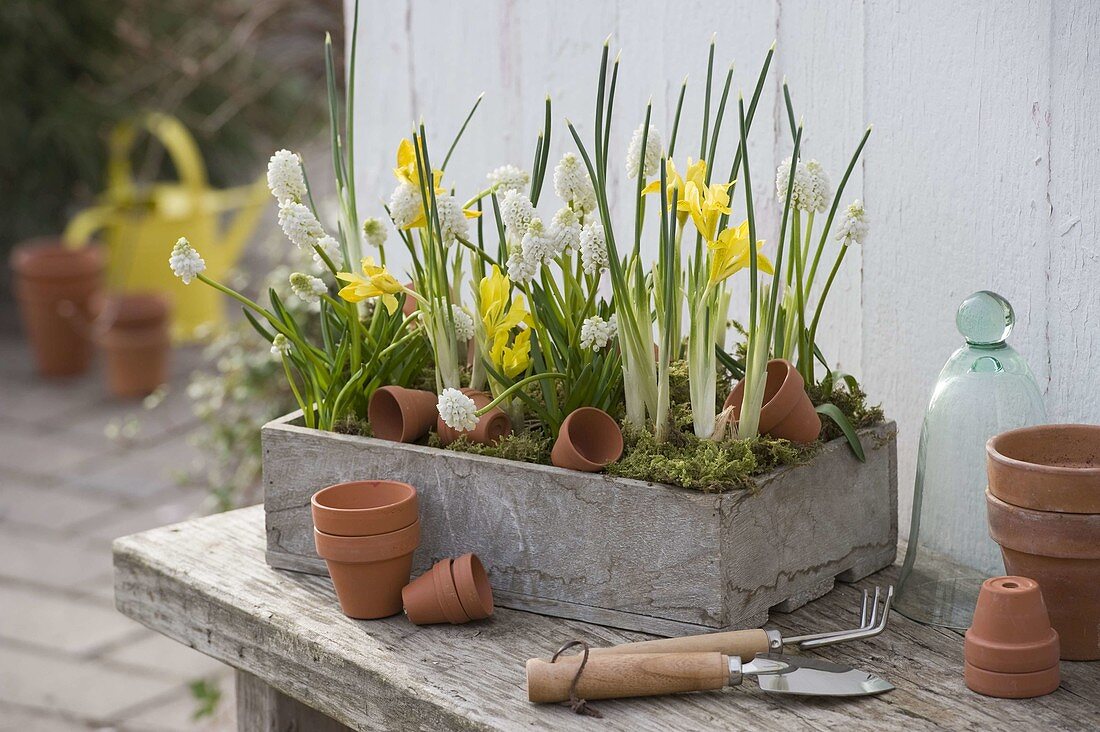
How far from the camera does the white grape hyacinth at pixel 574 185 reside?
3.50 ft

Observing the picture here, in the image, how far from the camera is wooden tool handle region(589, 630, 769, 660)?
0.92 metres

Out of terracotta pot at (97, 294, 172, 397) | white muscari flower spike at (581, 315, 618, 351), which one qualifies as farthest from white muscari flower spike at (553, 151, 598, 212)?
terracotta pot at (97, 294, 172, 397)

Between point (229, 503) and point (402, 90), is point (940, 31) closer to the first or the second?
point (402, 90)

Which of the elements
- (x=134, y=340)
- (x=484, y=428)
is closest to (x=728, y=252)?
(x=484, y=428)

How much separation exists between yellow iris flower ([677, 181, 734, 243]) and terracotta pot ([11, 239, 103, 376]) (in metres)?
3.52

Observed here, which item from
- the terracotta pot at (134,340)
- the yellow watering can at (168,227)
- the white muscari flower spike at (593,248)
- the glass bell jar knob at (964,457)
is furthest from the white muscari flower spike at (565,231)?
the yellow watering can at (168,227)

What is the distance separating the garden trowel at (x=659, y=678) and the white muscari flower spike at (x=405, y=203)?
0.40 metres

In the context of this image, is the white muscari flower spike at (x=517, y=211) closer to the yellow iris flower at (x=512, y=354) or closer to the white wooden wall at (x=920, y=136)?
the yellow iris flower at (x=512, y=354)

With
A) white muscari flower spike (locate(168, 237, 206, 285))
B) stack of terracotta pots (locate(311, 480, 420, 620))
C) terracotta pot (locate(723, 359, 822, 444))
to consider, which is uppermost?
white muscari flower spike (locate(168, 237, 206, 285))

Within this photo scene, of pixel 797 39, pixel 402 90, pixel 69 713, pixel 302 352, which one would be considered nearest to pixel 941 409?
pixel 797 39

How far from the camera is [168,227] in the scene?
171 inches

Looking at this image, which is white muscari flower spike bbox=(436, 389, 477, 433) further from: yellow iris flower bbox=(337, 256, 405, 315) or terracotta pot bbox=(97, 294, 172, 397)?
terracotta pot bbox=(97, 294, 172, 397)

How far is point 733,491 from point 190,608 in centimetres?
53

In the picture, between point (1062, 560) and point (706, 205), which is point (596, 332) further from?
point (1062, 560)
